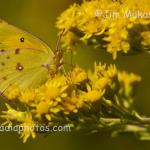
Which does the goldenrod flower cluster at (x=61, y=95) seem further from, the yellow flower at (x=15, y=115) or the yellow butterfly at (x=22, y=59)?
the yellow butterfly at (x=22, y=59)

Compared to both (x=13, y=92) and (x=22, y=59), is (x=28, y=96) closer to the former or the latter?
(x=13, y=92)

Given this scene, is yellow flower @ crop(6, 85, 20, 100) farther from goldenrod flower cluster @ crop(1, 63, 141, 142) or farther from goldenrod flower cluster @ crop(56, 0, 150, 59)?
goldenrod flower cluster @ crop(56, 0, 150, 59)

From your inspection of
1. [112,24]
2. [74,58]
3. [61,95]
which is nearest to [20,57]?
→ [61,95]

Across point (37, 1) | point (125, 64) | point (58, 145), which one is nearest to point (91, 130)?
point (58, 145)

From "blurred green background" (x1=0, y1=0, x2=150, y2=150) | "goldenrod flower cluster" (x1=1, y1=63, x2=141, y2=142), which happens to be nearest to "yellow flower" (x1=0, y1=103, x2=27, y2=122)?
"goldenrod flower cluster" (x1=1, y1=63, x2=141, y2=142)

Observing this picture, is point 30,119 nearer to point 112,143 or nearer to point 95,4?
point 95,4

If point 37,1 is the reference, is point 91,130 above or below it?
below

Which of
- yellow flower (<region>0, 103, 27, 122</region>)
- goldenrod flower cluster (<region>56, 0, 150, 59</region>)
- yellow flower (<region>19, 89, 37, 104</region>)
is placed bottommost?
yellow flower (<region>0, 103, 27, 122</region>)
